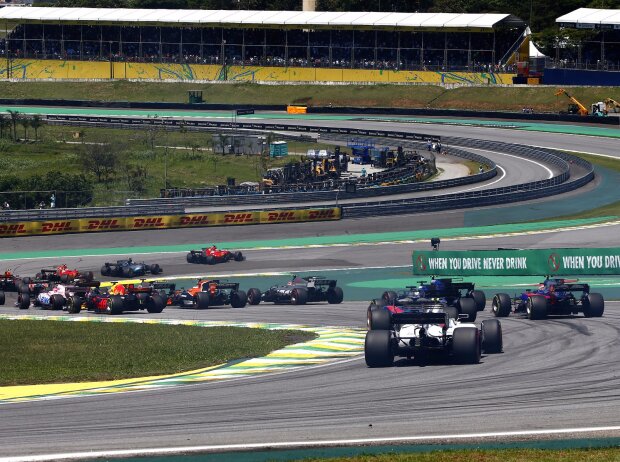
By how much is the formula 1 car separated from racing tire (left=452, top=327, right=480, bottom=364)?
2259 cm

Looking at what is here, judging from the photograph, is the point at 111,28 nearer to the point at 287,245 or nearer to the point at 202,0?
the point at 202,0

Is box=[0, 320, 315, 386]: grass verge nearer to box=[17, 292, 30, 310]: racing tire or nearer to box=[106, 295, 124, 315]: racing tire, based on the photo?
box=[106, 295, 124, 315]: racing tire

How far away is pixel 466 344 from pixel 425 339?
814 millimetres

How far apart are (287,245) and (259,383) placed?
28397mm

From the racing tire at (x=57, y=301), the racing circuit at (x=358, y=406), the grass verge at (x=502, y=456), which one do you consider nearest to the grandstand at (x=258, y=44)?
the racing tire at (x=57, y=301)

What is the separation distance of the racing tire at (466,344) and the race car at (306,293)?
14.1 meters

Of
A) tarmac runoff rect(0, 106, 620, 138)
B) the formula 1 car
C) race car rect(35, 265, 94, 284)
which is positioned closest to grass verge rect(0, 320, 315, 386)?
race car rect(35, 265, 94, 284)

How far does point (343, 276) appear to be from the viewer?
137 feet

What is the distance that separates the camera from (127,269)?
42188mm

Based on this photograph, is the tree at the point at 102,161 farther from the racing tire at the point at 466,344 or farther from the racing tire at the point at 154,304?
the racing tire at the point at 466,344

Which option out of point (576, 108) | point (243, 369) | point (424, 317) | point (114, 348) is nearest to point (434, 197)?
point (114, 348)

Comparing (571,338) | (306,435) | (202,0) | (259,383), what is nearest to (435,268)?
(571,338)

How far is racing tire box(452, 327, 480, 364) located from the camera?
21.5 metres

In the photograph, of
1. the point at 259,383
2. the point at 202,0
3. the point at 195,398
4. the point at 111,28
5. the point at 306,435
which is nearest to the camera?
the point at 306,435
